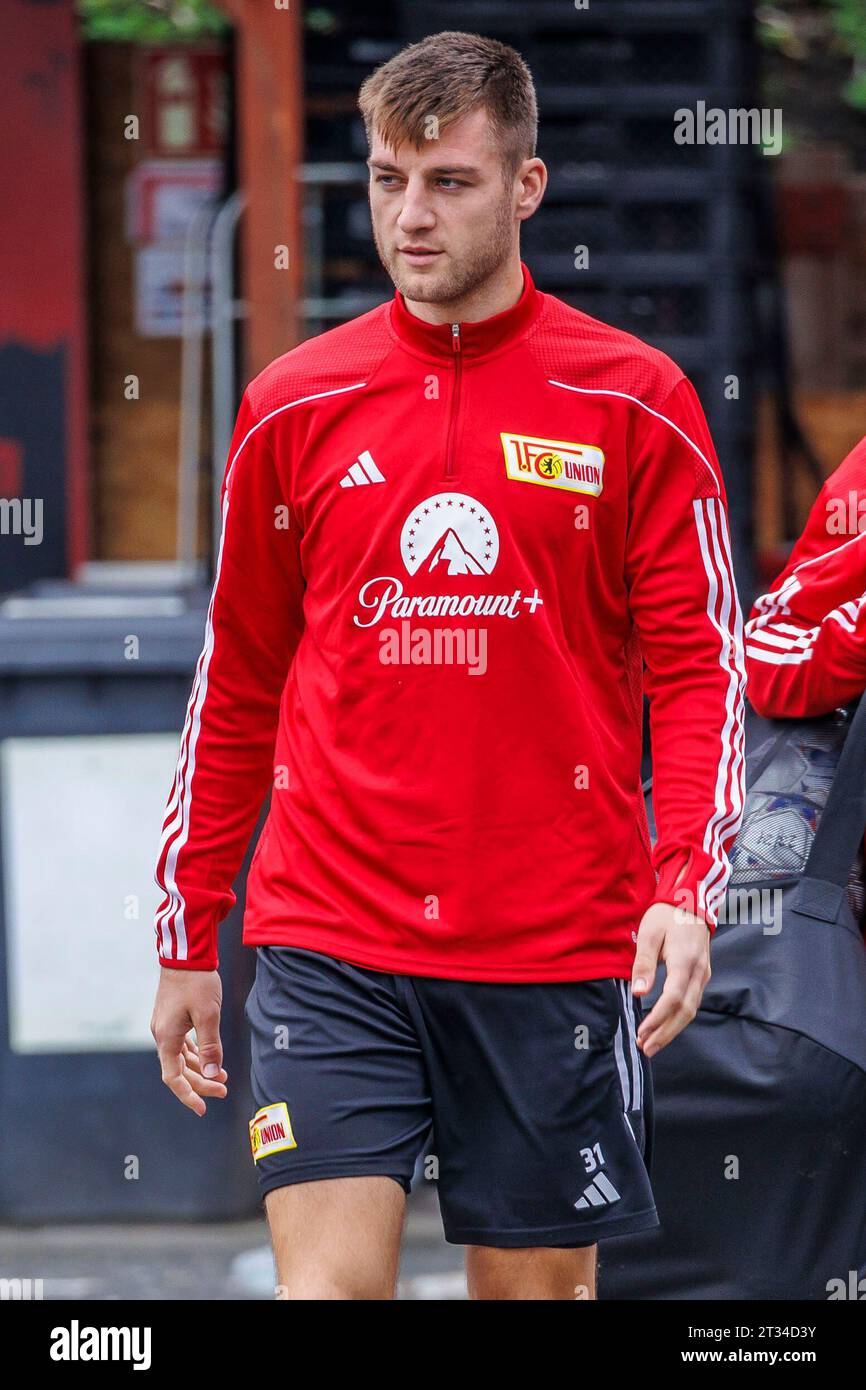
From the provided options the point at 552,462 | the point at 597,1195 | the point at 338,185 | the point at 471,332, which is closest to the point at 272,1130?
the point at 597,1195

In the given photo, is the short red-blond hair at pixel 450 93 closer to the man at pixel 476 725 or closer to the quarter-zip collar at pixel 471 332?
the man at pixel 476 725

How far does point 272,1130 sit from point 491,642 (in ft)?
2.29

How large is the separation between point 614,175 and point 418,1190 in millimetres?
2886

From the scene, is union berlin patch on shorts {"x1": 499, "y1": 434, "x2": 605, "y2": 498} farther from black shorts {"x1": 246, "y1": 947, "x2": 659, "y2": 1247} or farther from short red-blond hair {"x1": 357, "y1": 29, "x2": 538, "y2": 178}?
black shorts {"x1": 246, "y1": 947, "x2": 659, "y2": 1247}

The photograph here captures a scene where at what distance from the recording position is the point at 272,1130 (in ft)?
8.80

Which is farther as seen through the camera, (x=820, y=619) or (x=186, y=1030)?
(x=820, y=619)

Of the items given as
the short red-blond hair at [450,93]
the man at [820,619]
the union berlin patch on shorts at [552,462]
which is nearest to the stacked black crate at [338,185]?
the man at [820,619]

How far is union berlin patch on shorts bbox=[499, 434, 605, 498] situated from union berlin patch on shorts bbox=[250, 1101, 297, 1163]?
34.6 inches

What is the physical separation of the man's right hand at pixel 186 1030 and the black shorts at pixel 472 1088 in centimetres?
9

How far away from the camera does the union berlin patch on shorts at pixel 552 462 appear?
8.78 feet

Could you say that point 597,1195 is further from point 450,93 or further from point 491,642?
point 450,93

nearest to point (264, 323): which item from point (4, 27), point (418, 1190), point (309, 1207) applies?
point (418, 1190)

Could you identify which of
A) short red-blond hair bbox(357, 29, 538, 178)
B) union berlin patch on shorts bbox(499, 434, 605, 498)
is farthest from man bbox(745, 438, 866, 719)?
short red-blond hair bbox(357, 29, 538, 178)
